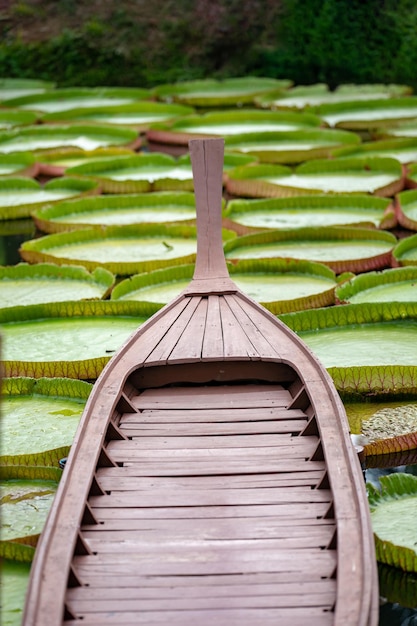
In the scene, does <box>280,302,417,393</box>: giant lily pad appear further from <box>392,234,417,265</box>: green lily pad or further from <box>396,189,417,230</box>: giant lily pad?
<box>396,189,417,230</box>: giant lily pad

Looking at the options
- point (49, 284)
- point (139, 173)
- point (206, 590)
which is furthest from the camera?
point (139, 173)

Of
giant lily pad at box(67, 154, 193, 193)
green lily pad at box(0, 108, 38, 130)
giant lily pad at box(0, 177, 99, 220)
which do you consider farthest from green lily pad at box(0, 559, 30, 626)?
green lily pad at box(0, 108, 38, 130)

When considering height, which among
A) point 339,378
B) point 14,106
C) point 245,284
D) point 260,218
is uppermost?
point 14,106

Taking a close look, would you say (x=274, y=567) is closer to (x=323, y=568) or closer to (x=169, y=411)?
(x=323, y=568)

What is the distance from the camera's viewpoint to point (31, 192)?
8164 millimetres

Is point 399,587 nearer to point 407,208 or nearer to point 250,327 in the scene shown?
point 250,327

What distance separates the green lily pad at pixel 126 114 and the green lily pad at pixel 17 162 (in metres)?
2.23

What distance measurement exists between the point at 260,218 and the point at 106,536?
4445 mm

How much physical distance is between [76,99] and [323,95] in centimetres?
313

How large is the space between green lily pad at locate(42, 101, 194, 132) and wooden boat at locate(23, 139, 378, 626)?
7612mm

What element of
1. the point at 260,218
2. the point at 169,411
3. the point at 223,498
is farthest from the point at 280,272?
the point at 223,498

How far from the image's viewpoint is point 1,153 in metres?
9.35

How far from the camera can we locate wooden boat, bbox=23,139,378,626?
2.36m

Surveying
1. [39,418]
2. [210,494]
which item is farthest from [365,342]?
[210,494]
